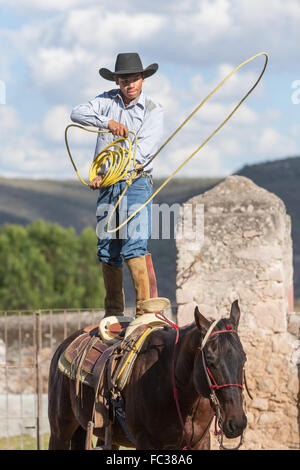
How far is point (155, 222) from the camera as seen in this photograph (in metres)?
8.93

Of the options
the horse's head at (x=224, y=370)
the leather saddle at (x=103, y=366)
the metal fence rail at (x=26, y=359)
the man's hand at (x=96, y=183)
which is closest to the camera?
the horse's head at (x=224, y=370)

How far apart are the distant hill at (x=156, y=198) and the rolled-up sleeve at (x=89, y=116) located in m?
29.6

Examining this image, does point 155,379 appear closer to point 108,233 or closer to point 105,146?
point 108,233

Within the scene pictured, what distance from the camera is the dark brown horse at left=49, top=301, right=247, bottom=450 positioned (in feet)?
14.1

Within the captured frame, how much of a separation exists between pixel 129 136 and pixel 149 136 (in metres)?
0.16

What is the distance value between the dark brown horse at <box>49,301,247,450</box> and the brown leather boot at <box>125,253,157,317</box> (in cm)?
50

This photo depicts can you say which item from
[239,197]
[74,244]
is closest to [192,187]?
[74,244]

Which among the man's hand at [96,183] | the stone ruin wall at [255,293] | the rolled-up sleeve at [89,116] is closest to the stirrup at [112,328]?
the man's hand at [96,183]

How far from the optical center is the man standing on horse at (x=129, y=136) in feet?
18.3

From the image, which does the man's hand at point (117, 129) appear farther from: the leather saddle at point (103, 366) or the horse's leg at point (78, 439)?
the horse's leg at point (78, 439)

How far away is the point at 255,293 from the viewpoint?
888 cm

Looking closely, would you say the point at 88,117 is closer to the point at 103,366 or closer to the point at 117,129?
the point at 117,129

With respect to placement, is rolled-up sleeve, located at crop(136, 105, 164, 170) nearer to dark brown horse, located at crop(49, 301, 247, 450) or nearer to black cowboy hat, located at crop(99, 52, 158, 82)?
black cowboy hat, located at crop(99, 52, 158, 82)

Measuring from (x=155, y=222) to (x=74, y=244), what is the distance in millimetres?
17196
